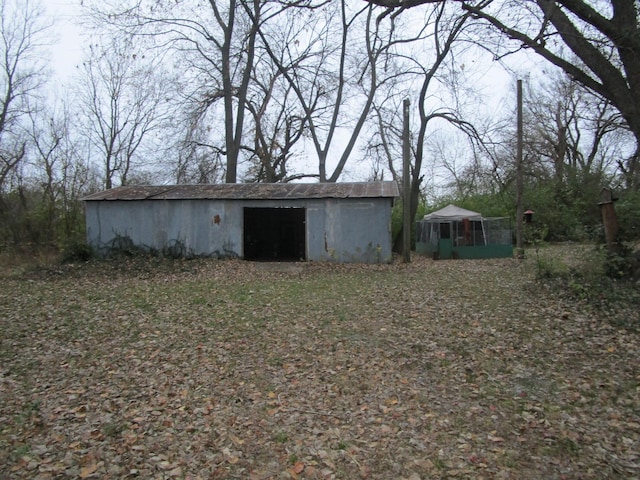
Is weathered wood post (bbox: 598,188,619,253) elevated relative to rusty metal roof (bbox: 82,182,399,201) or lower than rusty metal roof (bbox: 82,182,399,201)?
lower

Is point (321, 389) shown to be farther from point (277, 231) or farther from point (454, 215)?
point (277, 231)

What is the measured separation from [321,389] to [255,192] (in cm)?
1224

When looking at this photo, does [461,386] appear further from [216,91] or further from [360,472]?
[216,91]

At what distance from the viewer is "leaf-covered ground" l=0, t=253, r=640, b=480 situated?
3.54 metres

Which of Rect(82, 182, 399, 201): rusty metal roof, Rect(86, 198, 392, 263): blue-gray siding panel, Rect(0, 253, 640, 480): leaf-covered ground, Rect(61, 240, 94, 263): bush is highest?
Rect(82, 182, 399, 201): rusty metal roof

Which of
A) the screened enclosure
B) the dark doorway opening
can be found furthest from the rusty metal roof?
the screened enclosure

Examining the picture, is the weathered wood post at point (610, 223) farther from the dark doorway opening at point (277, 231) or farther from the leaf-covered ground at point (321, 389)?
the dark doorway opening at point (277, 231)

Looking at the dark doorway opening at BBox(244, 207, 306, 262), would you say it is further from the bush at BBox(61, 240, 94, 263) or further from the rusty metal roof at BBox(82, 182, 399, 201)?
the bush at BBox(61, 240, 94, 263)

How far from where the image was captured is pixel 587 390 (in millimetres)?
4543

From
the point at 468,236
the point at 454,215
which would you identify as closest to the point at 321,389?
the point at 468,236

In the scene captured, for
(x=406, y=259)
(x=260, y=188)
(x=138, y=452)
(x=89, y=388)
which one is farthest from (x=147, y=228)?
(x=138, y=452)

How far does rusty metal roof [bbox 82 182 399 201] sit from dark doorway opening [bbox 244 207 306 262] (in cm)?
373

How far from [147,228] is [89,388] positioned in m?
11.9

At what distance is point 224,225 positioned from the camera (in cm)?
1598
